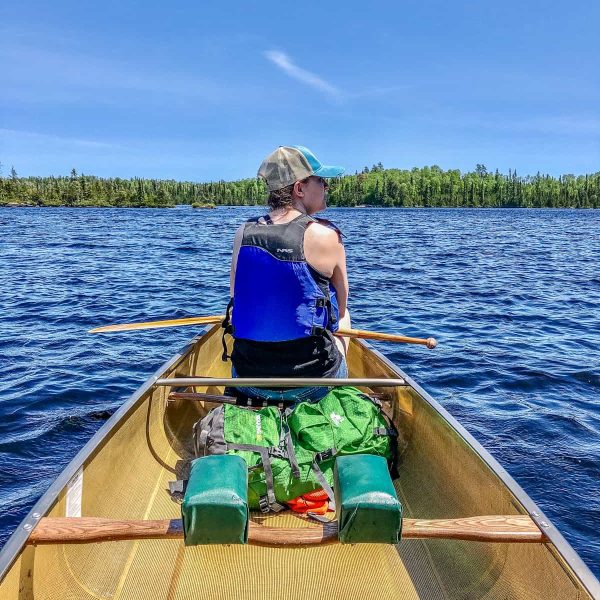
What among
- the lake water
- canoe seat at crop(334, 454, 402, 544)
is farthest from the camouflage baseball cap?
the lake water

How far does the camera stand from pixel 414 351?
32.9ft

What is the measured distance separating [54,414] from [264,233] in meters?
4.44

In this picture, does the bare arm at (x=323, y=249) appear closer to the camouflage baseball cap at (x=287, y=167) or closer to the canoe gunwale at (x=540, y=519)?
the camouflage baseball cap at (x=287, y=167)

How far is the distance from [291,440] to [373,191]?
527 ft

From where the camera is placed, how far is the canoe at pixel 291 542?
8.43 ft

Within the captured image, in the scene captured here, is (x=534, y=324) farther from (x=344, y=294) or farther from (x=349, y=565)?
(x=349, y=565)

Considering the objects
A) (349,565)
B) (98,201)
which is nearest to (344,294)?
(349,565)

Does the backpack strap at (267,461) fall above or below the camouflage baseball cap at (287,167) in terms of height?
below

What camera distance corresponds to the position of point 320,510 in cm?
380

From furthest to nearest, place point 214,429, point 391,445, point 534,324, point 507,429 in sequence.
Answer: point 534,324 < point 507,429 < point 391,445 < point 214,429

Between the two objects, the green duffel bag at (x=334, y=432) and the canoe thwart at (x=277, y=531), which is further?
the green duffel bag at (x=334, y=432)

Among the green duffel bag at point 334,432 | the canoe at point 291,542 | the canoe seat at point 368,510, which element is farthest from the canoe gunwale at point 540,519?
the canoe seat at point 368,510

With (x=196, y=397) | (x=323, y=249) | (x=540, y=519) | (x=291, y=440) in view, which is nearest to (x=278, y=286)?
(x=323, y=249)

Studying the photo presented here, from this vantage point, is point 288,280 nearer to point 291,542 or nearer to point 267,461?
point 267,461
